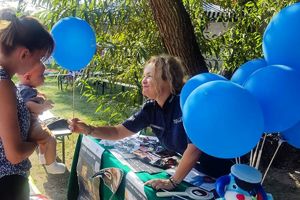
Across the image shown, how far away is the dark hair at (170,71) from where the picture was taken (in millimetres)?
2477

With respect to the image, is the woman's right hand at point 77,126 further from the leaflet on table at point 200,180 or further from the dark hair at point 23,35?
the dark hair at point 23,35

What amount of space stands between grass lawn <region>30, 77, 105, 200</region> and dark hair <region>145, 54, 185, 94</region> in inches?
84.3

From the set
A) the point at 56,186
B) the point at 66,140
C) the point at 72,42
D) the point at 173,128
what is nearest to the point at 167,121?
the point at 173,128

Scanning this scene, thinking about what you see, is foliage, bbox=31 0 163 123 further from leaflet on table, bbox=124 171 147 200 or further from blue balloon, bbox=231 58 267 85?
blue balloon, bbox=231 58 267 85

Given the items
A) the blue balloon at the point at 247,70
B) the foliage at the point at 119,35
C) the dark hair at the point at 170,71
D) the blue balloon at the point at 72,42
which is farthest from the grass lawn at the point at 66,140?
the blue balloon at the point at 247,70

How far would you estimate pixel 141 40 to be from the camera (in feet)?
13.6

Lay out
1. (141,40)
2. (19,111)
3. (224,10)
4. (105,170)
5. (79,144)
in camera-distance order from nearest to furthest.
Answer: (19,111)
(105,170)
(79,144)
(141,40)
(224,10)

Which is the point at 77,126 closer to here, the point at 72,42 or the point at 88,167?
the point at 88,167

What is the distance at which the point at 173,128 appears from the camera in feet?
8.29

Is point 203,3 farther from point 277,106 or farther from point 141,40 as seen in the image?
point 277,106

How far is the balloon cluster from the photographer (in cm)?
157

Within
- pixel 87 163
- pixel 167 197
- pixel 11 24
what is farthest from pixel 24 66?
pixel 87 163

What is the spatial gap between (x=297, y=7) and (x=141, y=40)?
100.0 inches

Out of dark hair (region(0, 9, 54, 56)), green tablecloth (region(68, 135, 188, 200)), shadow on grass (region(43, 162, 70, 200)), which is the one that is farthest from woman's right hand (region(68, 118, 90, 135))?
shadow on grass (region(43, 162, 70, 200))
